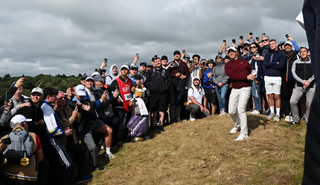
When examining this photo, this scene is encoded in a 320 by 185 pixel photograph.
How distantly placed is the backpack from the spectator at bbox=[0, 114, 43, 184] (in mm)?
116

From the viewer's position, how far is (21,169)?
13.0 ft

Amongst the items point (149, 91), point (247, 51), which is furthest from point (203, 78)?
point (149, 91)

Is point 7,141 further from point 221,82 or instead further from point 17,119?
point 221,82

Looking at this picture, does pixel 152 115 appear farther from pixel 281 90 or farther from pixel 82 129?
pixel 281 90

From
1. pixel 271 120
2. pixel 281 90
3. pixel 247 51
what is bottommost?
pixel 271 120

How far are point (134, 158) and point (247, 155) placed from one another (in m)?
3.11

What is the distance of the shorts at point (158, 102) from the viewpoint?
904cm

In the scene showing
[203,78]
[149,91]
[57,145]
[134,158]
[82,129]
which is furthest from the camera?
[203,78]

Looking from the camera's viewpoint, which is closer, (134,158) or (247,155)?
(247,155)

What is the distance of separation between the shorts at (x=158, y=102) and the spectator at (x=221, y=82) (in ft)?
7.99

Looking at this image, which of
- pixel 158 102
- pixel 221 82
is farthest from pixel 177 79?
pixel 221 82

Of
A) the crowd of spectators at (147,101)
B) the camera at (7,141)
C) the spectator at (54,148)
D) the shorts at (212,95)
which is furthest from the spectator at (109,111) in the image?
the shorts at (212,95)

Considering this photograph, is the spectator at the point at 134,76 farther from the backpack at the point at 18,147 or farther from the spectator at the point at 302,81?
the spectator at the point at 302,81

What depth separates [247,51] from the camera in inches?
406
